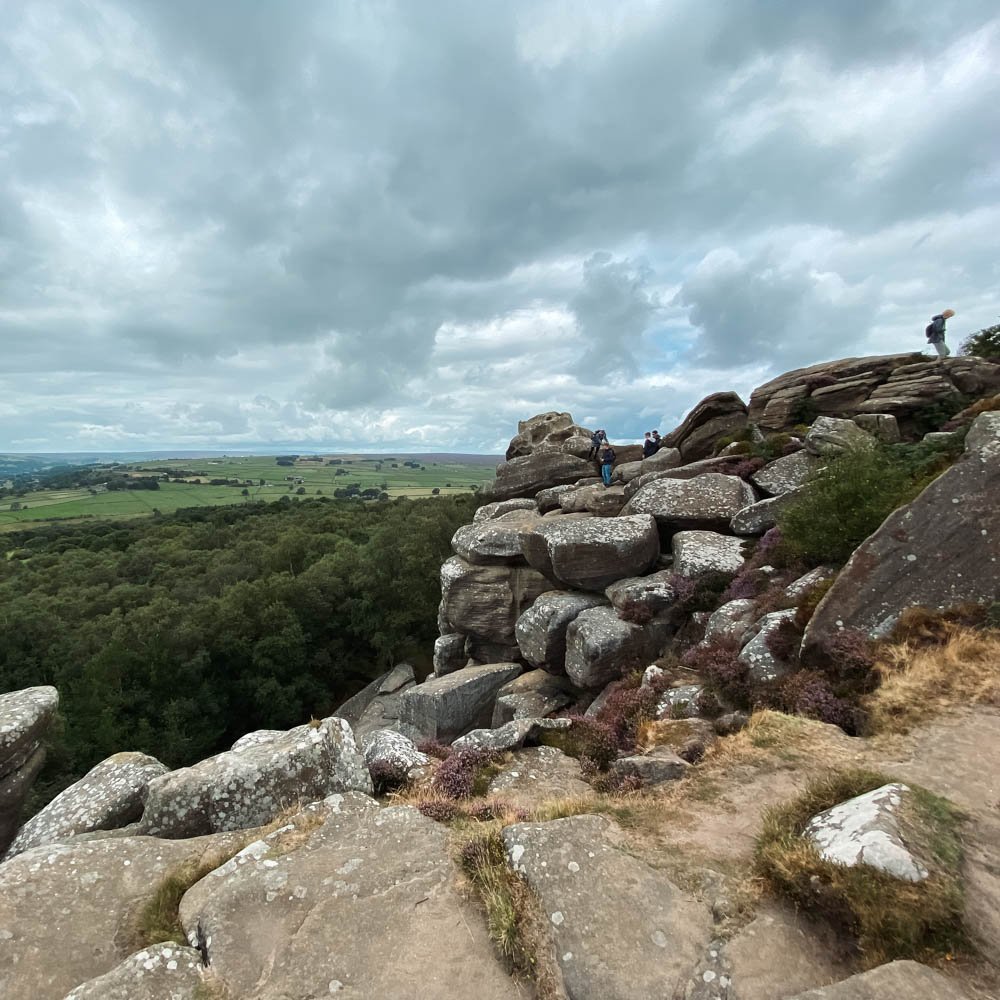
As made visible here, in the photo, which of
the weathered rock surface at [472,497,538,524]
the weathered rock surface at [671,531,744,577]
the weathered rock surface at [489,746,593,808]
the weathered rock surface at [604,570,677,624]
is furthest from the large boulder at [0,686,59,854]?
the weathered rock surface at [472,497,538,524]

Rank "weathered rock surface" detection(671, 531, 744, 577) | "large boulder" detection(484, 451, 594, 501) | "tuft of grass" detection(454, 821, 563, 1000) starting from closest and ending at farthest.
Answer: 1. "tuft of grass" detection(454, 821, 563, 1000)
2. "weathered rock surface" detection(671, 531, 744, 577)
3. "large boulder" detection(484, 451, 594, 501)

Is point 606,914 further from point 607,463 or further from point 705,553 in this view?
point 607,463

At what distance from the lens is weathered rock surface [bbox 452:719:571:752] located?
11609mm

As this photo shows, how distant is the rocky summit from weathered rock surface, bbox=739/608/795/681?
0.27 feet

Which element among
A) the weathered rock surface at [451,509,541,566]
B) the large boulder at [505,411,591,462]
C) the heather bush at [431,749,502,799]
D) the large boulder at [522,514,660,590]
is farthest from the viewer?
the large boulder at [505,411,591,462]

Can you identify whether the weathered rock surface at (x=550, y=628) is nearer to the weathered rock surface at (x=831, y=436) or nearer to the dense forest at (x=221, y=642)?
the weathered rock surface at (x=831, y=436)

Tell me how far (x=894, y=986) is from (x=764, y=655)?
854 centimetres

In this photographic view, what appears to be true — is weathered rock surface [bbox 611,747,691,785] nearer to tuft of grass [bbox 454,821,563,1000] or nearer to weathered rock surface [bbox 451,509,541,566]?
tuft of grass [bbox 454,821,563,1000]

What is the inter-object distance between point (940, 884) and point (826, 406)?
2647 cm

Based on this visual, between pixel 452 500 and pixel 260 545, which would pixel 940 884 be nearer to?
pixel 452 500

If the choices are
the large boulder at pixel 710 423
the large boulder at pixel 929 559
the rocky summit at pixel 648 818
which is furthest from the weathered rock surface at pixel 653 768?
the large boulder at pixel 710 423

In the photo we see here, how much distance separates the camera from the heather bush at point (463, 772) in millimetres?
9734

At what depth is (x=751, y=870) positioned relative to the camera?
585 centimetres

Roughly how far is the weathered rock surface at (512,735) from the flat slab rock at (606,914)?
495 cm
